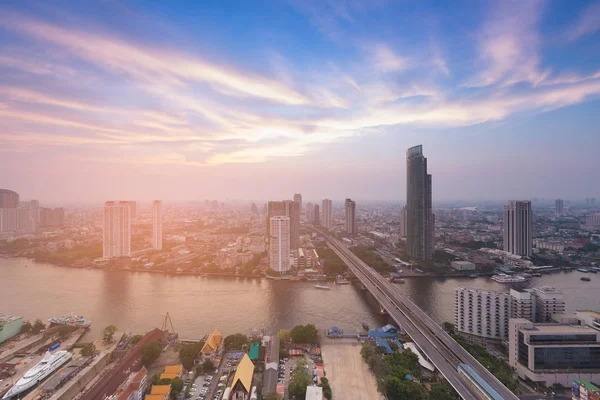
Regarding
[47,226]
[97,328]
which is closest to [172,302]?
[97,328]

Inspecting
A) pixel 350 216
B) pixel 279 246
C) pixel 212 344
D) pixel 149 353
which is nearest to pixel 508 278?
pixel 279 246

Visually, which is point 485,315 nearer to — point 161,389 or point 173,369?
point 173,369

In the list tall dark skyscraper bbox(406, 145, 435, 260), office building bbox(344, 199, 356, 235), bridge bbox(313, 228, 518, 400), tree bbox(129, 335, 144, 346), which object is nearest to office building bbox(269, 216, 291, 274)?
bridge bbox(313, 228, 518, 400)

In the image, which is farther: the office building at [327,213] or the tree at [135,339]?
the office building at [327,213]

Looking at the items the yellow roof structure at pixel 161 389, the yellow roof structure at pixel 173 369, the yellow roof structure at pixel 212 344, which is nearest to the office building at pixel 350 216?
the yellow roof structure at pixel 212 344

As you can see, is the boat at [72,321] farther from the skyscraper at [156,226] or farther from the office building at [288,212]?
the office building at [288,212]

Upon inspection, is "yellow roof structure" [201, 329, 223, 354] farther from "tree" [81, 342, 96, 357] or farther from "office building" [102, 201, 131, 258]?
"office building" [102, 201, 131, 258]
